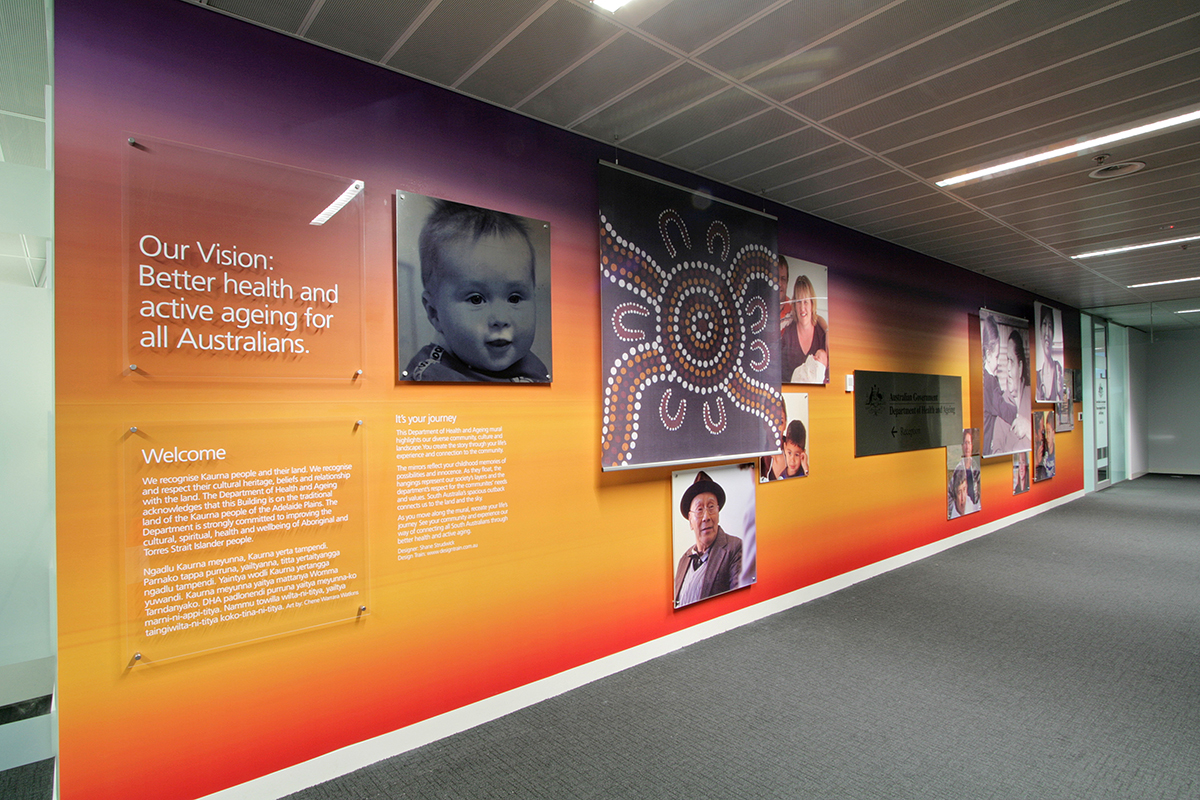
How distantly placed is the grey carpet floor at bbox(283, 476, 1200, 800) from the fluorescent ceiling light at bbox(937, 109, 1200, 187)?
9.21 feet

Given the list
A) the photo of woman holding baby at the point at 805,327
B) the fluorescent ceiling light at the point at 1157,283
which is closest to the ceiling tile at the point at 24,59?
the photo of woman holding baby at the point at 805,327

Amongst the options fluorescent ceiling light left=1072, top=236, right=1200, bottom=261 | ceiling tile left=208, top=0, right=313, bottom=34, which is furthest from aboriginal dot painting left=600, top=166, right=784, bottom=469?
fluorescent ceiling light left=1072, top=236, right=1200, bottom=261

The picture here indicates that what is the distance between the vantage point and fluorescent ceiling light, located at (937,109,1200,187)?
118 inches

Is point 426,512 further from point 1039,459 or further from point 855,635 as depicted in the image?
point 1039,459

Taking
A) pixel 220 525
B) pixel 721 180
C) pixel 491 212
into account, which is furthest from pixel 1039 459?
pixel 220 525

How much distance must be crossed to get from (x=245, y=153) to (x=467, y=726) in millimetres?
2457

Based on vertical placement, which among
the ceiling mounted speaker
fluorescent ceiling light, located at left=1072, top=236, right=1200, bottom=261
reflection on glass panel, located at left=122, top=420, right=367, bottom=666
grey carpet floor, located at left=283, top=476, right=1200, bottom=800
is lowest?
grey carpet floor, located at left=283, top=476, right=1200, bottom=800

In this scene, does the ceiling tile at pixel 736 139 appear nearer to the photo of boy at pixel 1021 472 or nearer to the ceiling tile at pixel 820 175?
the ceiling tile at pixel 820 175

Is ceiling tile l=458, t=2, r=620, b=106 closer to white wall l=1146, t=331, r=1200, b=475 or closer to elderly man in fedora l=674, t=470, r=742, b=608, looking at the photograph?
elderly man in fedora l=674, t=470, r=742, b=608

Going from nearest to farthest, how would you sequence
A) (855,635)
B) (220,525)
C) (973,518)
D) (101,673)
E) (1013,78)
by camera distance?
(101,673), (220,525), (1013,78), (855,635), (973,518)

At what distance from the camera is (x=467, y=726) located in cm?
262

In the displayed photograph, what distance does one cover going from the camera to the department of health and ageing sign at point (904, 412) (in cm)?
492

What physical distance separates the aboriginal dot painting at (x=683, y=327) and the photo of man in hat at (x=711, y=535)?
0.59ft

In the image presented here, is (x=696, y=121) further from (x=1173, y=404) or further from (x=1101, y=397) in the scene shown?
(x=1173, y=404)
